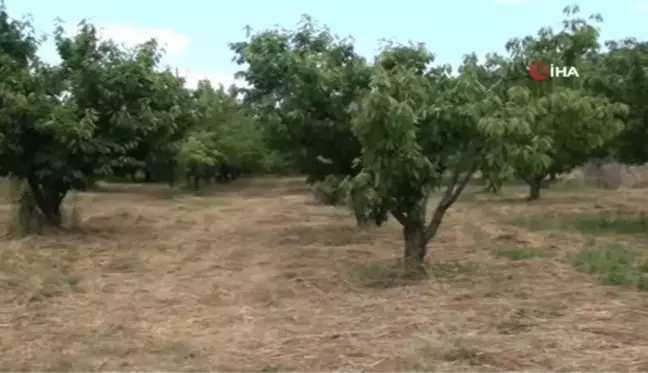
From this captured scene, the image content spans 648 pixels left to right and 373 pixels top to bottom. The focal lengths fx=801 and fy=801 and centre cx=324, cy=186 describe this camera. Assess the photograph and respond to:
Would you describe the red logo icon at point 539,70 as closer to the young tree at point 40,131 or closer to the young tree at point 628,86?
the young tree at point 628,86

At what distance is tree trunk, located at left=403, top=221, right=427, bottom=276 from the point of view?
9.20 meters

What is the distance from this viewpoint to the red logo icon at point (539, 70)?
10630 millimetres

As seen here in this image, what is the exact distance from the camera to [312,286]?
28.1 ft

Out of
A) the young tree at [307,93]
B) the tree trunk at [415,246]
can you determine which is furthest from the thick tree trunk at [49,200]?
the tree trunk at [415,246]

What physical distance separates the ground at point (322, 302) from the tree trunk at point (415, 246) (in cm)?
24

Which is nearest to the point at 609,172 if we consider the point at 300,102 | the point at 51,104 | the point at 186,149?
the point at 186,149

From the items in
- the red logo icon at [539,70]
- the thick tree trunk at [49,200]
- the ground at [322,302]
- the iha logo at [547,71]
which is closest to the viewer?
the ground at [322,302]

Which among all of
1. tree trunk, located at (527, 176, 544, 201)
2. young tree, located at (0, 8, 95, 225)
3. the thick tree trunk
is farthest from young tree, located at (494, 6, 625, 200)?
A: the thick tree trunk

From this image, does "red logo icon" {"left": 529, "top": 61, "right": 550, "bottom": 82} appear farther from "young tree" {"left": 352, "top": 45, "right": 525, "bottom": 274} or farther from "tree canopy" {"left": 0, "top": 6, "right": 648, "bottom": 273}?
"young tree" {"left": 352, "top": 45, "right": 525, "bottom": 274}

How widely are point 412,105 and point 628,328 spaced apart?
3.30 metres

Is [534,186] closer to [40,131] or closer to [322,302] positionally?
[40,131]

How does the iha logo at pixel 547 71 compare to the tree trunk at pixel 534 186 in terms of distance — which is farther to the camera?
the tree trunk at pixel 534 186

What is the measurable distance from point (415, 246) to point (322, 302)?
200 centimetres

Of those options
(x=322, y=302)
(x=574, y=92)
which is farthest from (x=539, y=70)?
(x=322, y=302)
